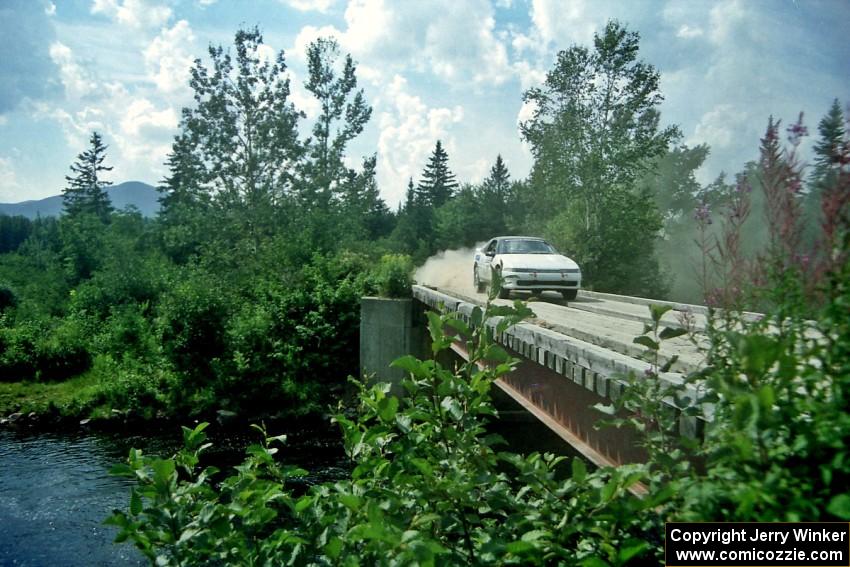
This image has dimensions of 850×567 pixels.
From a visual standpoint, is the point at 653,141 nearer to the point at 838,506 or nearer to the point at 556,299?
the point at 556,299

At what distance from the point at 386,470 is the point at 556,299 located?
15302 millimetres

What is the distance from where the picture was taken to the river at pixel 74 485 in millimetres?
11117

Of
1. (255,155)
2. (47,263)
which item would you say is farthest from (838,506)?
(47,263)

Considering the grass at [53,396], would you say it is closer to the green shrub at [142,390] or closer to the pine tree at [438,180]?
the green shrub at [142,390]

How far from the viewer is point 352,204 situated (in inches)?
1640

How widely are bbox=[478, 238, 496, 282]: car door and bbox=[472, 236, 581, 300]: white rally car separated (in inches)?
2.2

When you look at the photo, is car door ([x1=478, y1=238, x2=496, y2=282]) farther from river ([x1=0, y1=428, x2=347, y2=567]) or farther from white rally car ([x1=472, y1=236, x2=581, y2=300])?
river ([x1=0, y1=428, x2=347, y2=567])

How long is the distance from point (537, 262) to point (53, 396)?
18161 mm

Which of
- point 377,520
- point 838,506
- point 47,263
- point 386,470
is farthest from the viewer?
point 47,263

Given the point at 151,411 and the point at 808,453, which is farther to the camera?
the point at 151,411

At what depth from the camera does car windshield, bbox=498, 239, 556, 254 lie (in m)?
17.5

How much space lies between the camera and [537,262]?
16344mm

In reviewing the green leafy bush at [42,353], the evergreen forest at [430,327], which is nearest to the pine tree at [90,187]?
the evergreen forest at [430,327]

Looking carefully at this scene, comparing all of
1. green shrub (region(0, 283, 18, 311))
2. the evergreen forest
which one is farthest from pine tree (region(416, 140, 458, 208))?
green shrub (region(0, 283, 18, 311))
